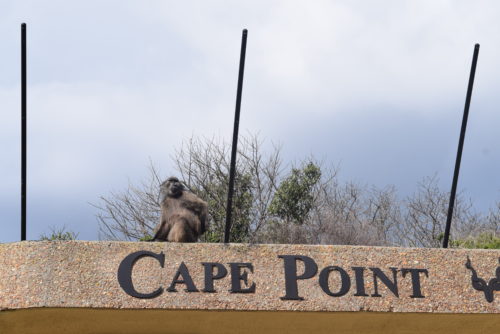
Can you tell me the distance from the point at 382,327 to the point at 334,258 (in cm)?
81

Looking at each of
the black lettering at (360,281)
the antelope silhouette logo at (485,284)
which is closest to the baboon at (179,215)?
the black lettering at (360,281)

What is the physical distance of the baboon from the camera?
8.44 m

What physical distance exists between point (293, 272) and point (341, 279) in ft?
1.51

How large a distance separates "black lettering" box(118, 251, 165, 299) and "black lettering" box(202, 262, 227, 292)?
400 millimetres

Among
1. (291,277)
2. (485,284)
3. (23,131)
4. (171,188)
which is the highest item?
(23,131)

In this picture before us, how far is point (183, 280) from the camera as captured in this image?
22.7 feet

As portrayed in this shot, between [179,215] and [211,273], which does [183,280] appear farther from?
[179,215]

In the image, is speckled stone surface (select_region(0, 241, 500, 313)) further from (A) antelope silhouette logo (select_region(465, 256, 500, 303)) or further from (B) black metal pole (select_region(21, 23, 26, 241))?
(B) black metal pole (select_region(21, 23, 26, 241))

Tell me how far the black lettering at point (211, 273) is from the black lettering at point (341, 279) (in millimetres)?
898

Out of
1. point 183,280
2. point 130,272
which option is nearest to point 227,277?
point 183,280

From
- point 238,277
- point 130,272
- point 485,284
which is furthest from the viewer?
point 485,284

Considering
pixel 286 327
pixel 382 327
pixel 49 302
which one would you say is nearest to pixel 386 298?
pixel 382 327

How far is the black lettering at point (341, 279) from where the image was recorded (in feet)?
23.1

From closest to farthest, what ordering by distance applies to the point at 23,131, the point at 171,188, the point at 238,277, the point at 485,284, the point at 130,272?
the point at 130,272, the point at 238,277, the point at 485,284, the point at 23,131, the point at 171,188
